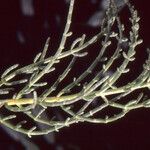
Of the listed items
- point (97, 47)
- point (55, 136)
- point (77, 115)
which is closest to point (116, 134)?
point (55, 136)

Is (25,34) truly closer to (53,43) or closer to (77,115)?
(53,43)

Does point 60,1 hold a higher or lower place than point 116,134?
higher

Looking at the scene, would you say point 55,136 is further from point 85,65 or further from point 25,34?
point 25,34

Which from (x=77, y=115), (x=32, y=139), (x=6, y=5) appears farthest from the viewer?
(x=32, y=139)

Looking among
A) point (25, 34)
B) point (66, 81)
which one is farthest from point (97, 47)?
point (25, 34)

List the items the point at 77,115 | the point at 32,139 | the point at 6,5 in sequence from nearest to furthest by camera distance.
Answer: the point at 77,115 → the point at 6,5 → the point at 32,139

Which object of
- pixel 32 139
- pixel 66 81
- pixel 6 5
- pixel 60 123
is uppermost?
pixel 6 5

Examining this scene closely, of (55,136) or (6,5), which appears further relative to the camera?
(55,136)

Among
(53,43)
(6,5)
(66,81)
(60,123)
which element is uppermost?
(6,5)

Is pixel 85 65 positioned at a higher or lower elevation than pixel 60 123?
higher
